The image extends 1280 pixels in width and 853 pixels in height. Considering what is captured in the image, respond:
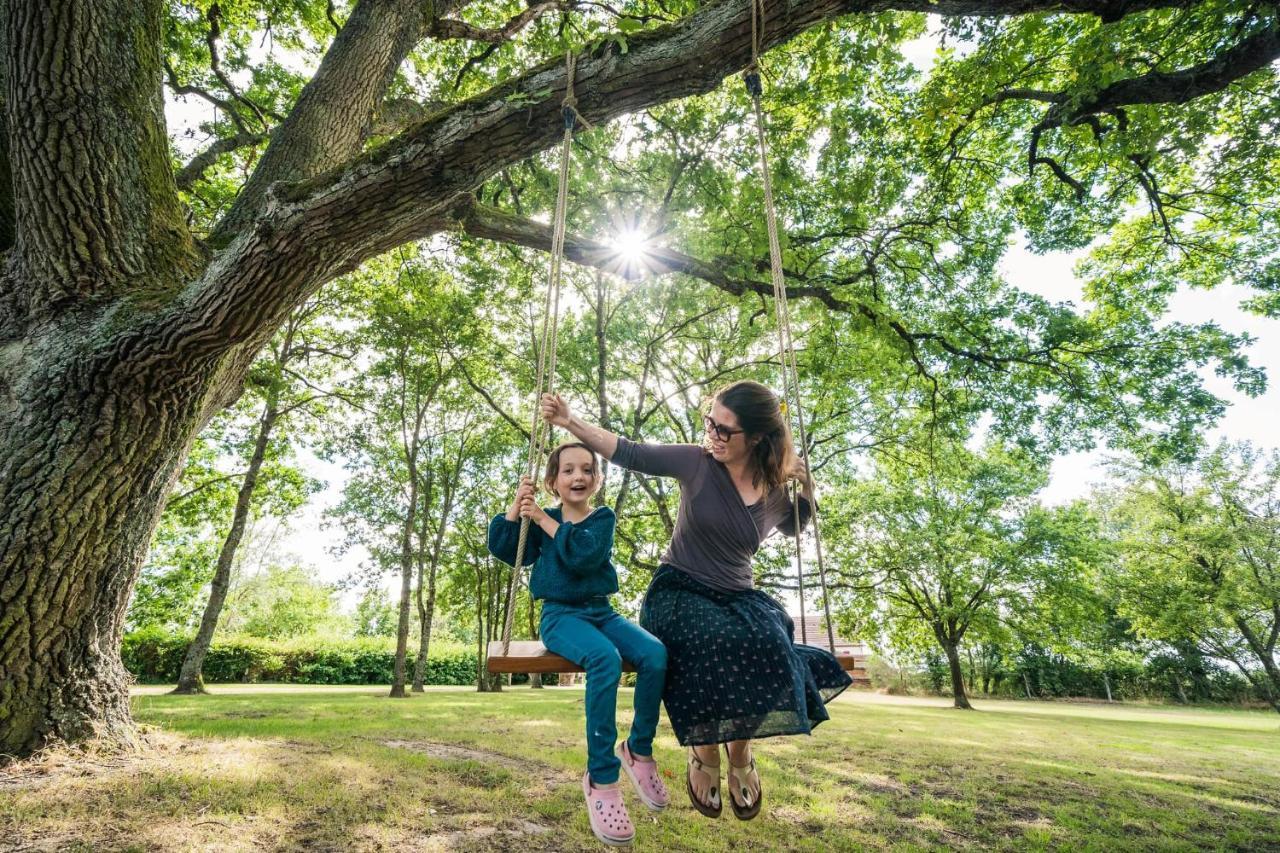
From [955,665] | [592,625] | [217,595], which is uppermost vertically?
[217,595]

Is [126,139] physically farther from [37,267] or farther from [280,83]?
[280,83]

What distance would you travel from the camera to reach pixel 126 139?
3707 millimetres

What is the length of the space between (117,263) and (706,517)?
412cm

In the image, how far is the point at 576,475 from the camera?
306 cm

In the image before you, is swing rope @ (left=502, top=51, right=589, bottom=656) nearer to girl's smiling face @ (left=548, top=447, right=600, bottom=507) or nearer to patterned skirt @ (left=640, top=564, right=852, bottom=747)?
girl's smiling face @ (left=548, top=447, right=600, bottom=507)

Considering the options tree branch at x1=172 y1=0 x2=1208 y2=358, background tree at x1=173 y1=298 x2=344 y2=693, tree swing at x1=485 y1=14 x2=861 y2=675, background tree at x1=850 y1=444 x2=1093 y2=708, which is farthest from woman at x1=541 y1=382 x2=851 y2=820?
background tree at x1=850 y1=444 x2=1093 y2=708

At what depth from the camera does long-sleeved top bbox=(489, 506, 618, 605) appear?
2.83 metres

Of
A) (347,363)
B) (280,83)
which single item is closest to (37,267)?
(280,83)

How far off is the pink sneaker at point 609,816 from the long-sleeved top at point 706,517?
98cm

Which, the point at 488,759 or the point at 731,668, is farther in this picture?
the point at 488,759

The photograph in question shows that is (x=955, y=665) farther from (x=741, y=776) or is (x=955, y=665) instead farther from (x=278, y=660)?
(x=278, y=660)

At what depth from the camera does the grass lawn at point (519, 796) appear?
3.08 m

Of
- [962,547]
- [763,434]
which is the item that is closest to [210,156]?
[763,434]

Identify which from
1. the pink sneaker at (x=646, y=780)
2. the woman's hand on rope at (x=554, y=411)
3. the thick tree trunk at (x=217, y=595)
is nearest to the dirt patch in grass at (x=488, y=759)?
the pink sneaker at (x=646, y=780)
